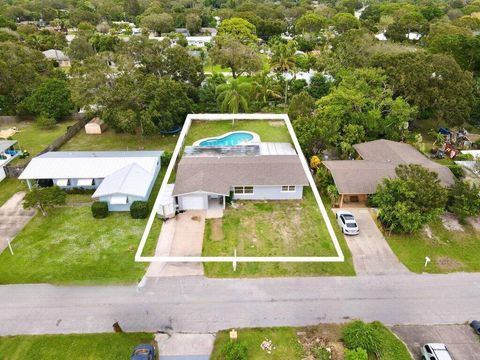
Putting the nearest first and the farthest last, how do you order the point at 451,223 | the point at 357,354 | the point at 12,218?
the point at 357,354, the point at 451,223, the point at 12,218

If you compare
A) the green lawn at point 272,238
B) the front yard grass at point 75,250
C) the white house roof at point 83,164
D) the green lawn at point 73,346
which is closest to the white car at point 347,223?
the green lawn at point 272,238

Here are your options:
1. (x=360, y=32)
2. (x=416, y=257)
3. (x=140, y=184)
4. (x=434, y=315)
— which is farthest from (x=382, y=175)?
(x=360, y=32)

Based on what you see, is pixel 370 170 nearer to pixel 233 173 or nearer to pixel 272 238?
pixel 272 238

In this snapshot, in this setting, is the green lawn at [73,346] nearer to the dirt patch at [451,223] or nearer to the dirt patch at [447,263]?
the dirt patch at [447,263]

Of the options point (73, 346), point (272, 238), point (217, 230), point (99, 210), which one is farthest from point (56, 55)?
point (73, 346)

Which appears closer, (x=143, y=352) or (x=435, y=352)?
(x=435, y=352)
